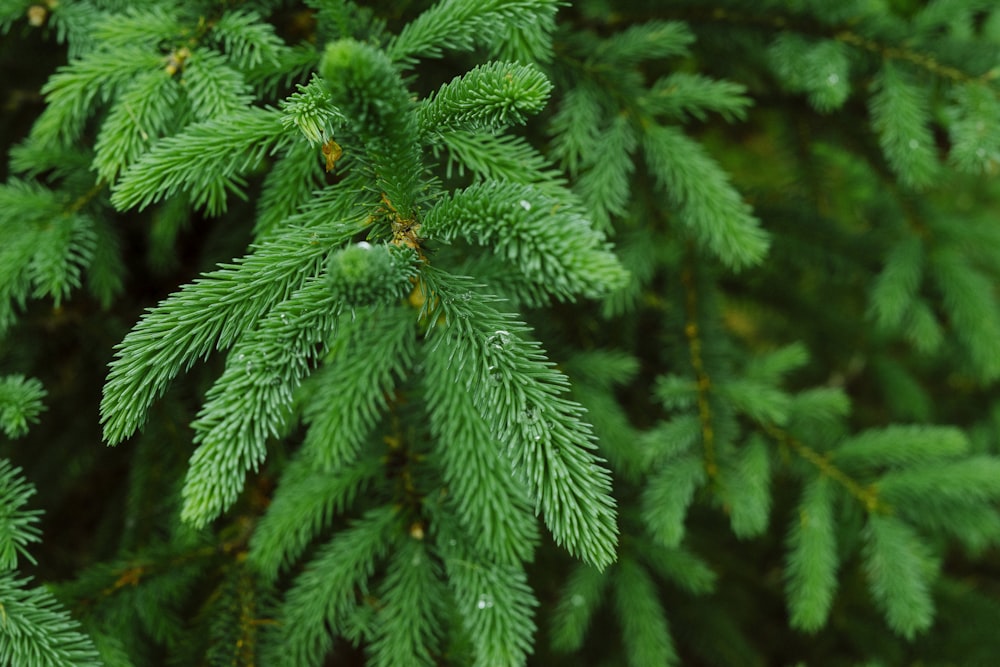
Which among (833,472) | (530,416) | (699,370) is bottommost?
(833,472)

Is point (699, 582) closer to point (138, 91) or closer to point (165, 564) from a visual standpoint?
point (165, 564)

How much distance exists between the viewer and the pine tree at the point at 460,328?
0.84 meters

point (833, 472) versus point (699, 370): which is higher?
point (699, 370)

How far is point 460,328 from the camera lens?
0.86m

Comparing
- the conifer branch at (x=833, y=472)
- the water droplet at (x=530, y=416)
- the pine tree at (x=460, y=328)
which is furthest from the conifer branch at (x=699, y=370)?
the water droplet at (x=530, y=416)

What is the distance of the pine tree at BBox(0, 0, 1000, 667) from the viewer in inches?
33.1

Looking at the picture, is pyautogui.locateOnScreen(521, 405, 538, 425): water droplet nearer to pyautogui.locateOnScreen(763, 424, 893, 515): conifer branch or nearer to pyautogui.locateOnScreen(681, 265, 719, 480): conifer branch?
pyautogui.locateOnScreen(681, 265, 719, 480): conifer branch

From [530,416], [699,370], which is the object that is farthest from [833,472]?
[530,416]

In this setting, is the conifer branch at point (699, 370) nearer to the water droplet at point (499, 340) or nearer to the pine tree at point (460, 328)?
the pine tree at point (460, 328)

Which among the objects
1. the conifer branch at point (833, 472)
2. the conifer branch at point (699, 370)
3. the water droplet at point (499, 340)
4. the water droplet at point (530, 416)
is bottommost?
the conifer branch at point (833, 472)

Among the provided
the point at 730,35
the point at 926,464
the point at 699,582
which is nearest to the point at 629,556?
the point at 699,582

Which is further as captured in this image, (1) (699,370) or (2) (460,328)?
(1) (699,370)

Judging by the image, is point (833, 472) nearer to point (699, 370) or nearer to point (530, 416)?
point (699, 370)

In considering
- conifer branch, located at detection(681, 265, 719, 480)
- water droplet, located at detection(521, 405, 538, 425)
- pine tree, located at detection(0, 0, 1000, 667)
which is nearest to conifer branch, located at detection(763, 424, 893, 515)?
pine tree, located at detection(0, 0, 1000, 667)
